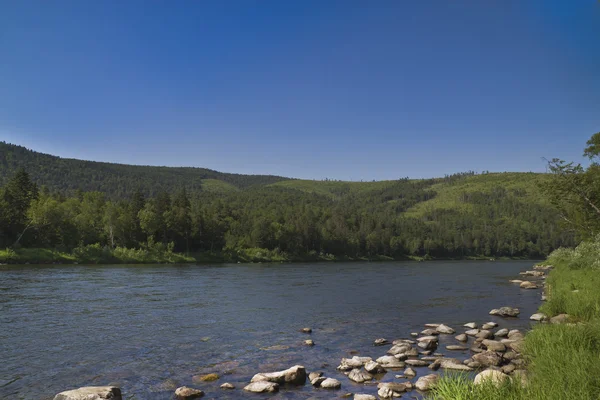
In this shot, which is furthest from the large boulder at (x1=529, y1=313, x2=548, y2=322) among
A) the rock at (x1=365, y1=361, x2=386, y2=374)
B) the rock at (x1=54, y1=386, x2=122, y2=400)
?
the rock at (x1=54, y1=386, x2=122, y2=400)

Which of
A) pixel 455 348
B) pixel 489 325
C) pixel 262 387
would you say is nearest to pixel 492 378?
pixel 262 387

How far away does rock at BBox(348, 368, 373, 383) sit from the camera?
52.4 ft

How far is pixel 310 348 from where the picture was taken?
69.8ft

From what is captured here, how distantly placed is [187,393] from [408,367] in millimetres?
8864

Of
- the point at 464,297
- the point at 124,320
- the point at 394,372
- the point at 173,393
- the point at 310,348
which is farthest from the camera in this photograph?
the point at 464,297

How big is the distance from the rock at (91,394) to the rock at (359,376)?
323 inches

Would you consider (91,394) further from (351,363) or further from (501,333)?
(501,333)

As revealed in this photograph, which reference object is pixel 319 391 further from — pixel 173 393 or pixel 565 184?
pixel 565 184

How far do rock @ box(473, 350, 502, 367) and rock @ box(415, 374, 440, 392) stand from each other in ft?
10.2

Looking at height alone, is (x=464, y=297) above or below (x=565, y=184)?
below

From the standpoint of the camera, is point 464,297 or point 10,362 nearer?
point 10,362

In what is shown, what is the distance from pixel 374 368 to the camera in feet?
55.8

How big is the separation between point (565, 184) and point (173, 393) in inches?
1436

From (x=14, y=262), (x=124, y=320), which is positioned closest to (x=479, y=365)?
(x=124, y=320)
